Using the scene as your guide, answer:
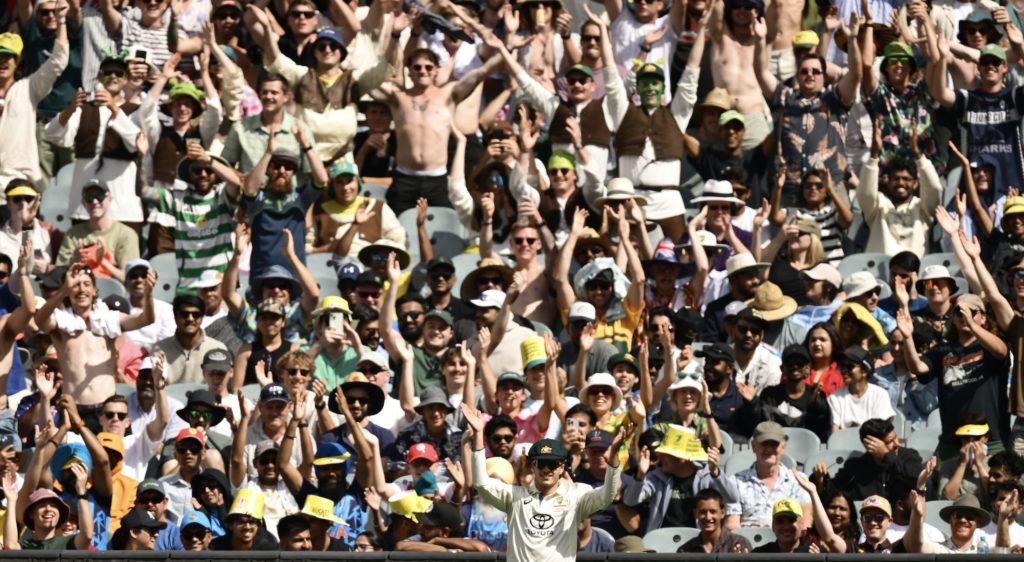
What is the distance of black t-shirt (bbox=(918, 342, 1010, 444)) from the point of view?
17.3 metres

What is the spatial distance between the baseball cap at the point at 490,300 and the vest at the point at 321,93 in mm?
2501

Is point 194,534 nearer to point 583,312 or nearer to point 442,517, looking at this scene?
point 442,517

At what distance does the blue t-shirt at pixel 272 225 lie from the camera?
18.8 m

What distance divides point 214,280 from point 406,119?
211cm

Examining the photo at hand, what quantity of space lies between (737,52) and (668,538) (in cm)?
558

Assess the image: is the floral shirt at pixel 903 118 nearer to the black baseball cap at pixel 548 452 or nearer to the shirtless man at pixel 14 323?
the shirtless man at pixel 14 323

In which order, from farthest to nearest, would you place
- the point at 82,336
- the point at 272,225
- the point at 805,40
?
the point at 805,40 → the point at 272,225 → the point at 82,336

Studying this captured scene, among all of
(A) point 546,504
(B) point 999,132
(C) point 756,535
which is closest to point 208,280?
(C) point 756,535

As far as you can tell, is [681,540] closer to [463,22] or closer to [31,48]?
[463,22]

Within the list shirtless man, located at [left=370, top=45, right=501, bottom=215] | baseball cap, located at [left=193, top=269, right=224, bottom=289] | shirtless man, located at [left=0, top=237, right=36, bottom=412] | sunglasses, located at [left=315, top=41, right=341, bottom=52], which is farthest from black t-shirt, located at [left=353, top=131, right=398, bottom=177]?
shirtless man, located at [left=0, top=237, right=36, bottom=412]

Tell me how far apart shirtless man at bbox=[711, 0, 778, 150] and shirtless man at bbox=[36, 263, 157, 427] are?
5.12 m

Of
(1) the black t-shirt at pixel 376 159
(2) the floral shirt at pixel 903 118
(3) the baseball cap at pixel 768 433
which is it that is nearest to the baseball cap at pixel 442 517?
(3) the baseball cap at pixel 768 433

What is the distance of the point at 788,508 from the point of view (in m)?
15.7

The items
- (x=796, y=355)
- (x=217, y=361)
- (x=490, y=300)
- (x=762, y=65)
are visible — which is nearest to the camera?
(x=796, y=355)
